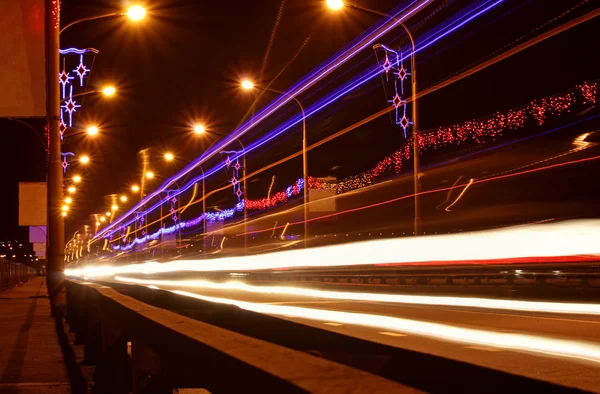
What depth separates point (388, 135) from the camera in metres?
54.5

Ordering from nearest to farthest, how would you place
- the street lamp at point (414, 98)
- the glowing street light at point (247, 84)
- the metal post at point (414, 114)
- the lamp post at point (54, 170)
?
1. the lamp post at point (54, 170)
2. the street lamp at point (414, 98)
3. the metal post at point (414, 114)
4. the glowing street light at point (247, 84)

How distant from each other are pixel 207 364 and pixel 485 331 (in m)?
7.53

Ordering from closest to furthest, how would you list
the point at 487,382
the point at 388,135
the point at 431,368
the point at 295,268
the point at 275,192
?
the point at 487,382, the point at 431,368, the point at 295,268, the point at 388,135, the point at 275,192

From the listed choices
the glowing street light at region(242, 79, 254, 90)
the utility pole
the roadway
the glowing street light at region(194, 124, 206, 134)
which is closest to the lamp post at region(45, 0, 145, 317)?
the utility pole

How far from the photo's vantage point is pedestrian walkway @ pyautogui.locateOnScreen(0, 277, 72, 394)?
28.7 feet

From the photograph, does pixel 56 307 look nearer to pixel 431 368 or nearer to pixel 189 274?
pixel 431 368

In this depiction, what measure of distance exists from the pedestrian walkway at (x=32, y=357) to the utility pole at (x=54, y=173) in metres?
0.83

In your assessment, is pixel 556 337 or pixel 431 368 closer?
pixel 431 368

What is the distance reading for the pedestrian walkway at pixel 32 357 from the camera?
876 cm

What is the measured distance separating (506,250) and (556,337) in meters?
5.96

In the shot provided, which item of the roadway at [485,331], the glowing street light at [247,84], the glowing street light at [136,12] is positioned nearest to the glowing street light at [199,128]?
the glowing street light at [247,84]

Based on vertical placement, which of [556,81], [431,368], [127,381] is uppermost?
[556,81]

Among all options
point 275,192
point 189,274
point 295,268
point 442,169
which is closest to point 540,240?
point 442,169

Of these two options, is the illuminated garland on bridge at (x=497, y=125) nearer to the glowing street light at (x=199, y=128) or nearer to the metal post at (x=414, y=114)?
the metal post at (x=414, y=114)
